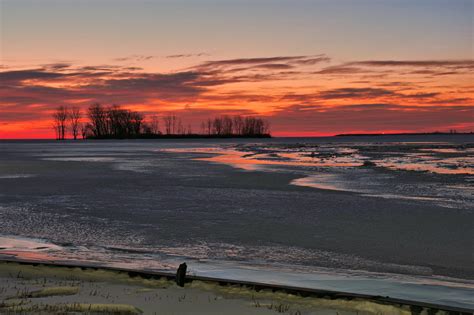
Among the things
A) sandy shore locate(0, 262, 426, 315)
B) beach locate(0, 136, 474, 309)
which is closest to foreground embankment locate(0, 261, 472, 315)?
sandy shore locate(0, 262, 426, 315)

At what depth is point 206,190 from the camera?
19.0 meters

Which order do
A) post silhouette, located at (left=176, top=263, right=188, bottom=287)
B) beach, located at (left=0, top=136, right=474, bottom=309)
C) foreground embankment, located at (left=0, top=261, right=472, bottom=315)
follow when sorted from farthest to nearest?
beach, located at (left=0, top=136, right=474, bottom=309) → post silhouette, located at (left=176, top=263, right=188, bottom=287) → foreground embankment, located at (left=0, top=261, right=472, bottom=315)

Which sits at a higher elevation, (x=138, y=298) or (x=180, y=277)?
(x=180, y=277)

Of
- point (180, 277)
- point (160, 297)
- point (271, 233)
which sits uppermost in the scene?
point (180, 277)

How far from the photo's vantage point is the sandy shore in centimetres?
584

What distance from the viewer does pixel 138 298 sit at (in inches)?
252

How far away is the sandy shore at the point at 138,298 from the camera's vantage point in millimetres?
5844

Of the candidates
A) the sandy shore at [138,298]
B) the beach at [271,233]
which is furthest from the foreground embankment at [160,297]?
the beach at [271,233]

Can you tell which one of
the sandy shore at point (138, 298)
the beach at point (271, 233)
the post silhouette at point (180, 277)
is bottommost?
the beach at point (271, 233)

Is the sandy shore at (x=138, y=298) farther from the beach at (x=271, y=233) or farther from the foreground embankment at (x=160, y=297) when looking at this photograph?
the beach at (x=271, y=233)

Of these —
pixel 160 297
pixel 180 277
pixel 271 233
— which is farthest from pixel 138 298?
pixel 271 233

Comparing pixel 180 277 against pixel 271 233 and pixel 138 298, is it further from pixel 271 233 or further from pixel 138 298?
pixel 271 233

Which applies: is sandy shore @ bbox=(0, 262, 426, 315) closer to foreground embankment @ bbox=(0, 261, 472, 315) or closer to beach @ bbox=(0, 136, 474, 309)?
foreground embankment @ bbox=(0, 261, 472, 315)

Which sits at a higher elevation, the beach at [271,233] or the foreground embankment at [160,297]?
the foreground embankment at [160,297]
